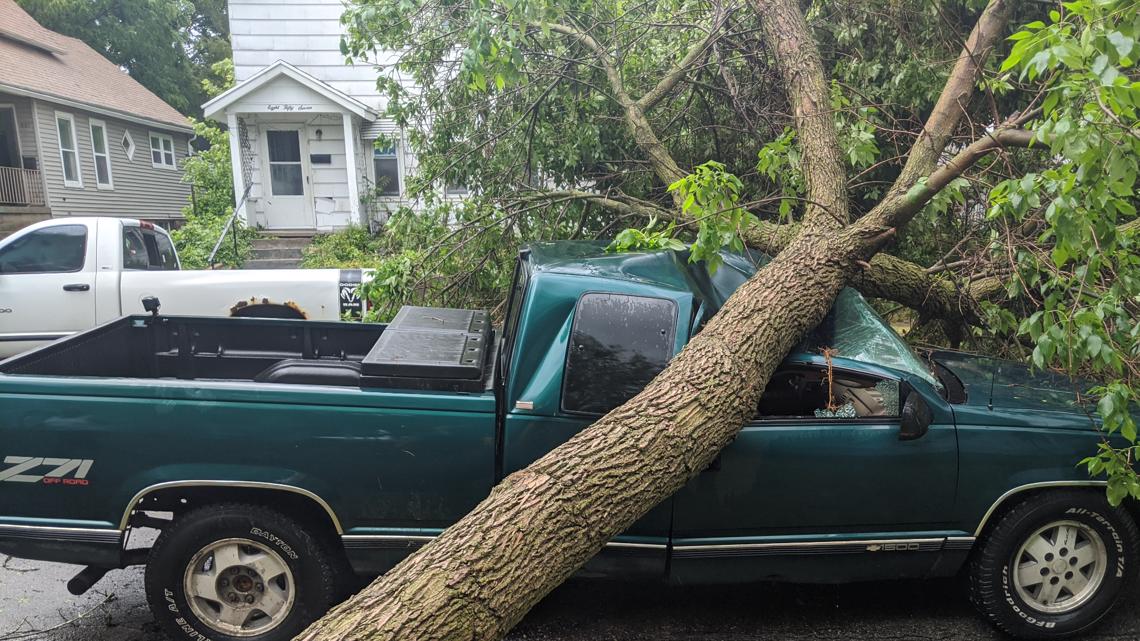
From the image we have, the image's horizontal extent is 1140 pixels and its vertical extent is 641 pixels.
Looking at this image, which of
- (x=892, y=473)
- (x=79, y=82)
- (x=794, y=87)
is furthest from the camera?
(x=79, y=82)

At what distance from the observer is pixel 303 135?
1656cm

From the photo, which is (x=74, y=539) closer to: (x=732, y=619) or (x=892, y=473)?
(x=732, y=619)

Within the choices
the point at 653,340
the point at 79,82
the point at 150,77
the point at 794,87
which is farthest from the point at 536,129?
the point at 150,77

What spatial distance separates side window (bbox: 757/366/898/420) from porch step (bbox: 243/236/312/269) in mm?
12099

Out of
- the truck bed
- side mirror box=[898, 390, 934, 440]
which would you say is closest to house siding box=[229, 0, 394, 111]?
the truck bed

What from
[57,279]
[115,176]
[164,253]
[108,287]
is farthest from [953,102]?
[115,176]

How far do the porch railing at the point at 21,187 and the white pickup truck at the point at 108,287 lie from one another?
37.6ft

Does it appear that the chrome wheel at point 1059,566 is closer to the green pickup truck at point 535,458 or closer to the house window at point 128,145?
the green pickup truck at point 535,458

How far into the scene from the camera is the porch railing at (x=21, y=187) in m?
17.2

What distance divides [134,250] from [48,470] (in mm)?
5930

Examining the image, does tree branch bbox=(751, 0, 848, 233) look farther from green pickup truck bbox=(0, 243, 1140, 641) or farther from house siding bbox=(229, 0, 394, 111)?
house siding bbox=(229, 0, 394, 111)

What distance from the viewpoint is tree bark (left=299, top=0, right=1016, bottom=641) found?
2646mm

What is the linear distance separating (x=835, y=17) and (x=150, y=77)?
3176 cm

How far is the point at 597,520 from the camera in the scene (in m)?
3.07
